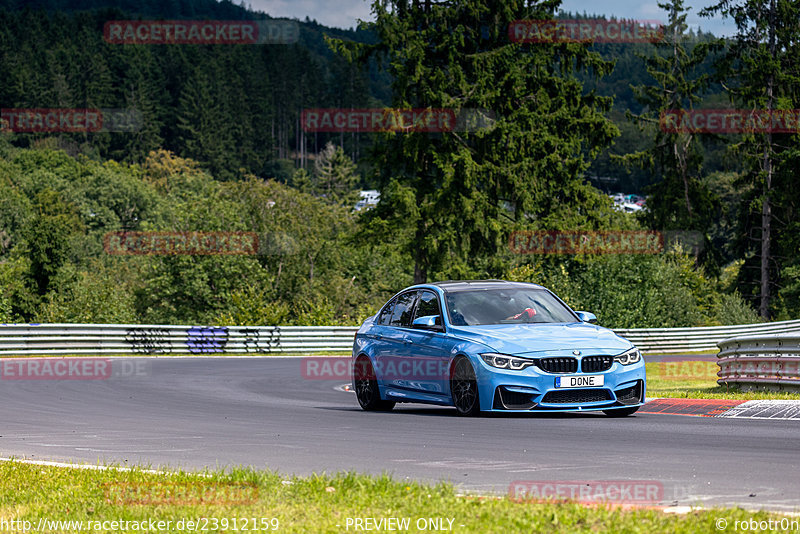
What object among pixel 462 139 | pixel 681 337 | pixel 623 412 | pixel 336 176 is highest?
pixel 462 139

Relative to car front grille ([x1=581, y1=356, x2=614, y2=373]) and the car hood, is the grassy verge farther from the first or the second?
car front grille ([x1=581, y1=356, x2=614, y2=373])

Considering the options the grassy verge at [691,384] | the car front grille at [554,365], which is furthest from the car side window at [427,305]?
the grassy verge at [691,384]

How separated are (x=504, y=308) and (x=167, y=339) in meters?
22.8

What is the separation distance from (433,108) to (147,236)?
121ft

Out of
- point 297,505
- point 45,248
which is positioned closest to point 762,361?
point 297,505

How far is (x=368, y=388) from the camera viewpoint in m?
14.8

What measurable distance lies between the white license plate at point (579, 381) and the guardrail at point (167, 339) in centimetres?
2270

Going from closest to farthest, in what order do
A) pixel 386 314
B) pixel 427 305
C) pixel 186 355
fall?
pixel 427 305, pixel 386 314, pixel 186 355

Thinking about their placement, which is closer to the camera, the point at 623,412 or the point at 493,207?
the point at 623,412

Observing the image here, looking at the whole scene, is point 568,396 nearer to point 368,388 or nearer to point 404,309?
point 404,309

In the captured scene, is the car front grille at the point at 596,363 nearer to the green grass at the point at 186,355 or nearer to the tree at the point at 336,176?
the green grass at the point at 186,355

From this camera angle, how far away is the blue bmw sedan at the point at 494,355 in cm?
1203

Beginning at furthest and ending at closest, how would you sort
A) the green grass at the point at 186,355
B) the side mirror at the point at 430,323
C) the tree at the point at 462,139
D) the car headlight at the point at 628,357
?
1. the tree at the point at 462,139
2. the green grass at the point at 186,355
3. the side mirror at the point at 430,323
4. the car headlight at the point at 628,357

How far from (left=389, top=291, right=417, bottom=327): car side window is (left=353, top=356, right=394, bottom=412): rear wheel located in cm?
70
